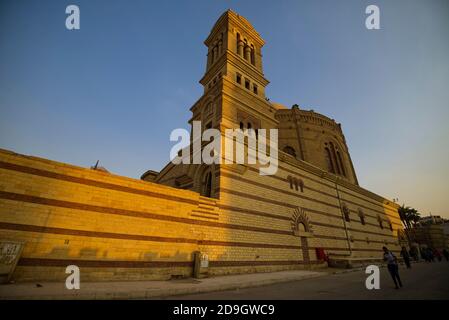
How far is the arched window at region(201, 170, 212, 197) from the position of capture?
12.9m

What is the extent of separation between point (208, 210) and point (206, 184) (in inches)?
114

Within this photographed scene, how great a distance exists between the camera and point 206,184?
42.7 feet

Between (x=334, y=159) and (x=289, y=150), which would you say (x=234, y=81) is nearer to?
(x=289, y=150)

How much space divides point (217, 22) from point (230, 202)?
17.5 meters

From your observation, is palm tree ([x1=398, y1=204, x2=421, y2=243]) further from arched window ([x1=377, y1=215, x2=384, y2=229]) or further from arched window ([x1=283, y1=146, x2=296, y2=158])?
arched window ([x1=283, y1=146, x2=296, y2=158])

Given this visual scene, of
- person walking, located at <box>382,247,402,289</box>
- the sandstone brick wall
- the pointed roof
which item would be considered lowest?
person walking, located at <box>382,247,402,289</box>

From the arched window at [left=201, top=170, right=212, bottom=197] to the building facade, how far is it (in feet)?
0.21

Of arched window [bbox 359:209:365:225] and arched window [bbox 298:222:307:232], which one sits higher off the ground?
arched window [bbox 359:209:365:225]

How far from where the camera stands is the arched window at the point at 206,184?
1290 centimetres

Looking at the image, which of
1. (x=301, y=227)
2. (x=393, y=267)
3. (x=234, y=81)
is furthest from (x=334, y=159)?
(x=393, y=267)

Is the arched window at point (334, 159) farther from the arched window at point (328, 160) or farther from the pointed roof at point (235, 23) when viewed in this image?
the pointed roof at point (235, 23)

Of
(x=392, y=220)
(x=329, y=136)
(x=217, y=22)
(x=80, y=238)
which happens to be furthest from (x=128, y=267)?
(x=392, y=220)

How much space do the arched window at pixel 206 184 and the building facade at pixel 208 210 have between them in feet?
0.21

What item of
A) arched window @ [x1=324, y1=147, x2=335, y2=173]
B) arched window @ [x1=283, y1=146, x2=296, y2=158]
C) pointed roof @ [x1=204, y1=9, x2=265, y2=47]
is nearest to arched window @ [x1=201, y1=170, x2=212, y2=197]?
arched window @ [x1=283, y1=146, x2=296, y2=158]
